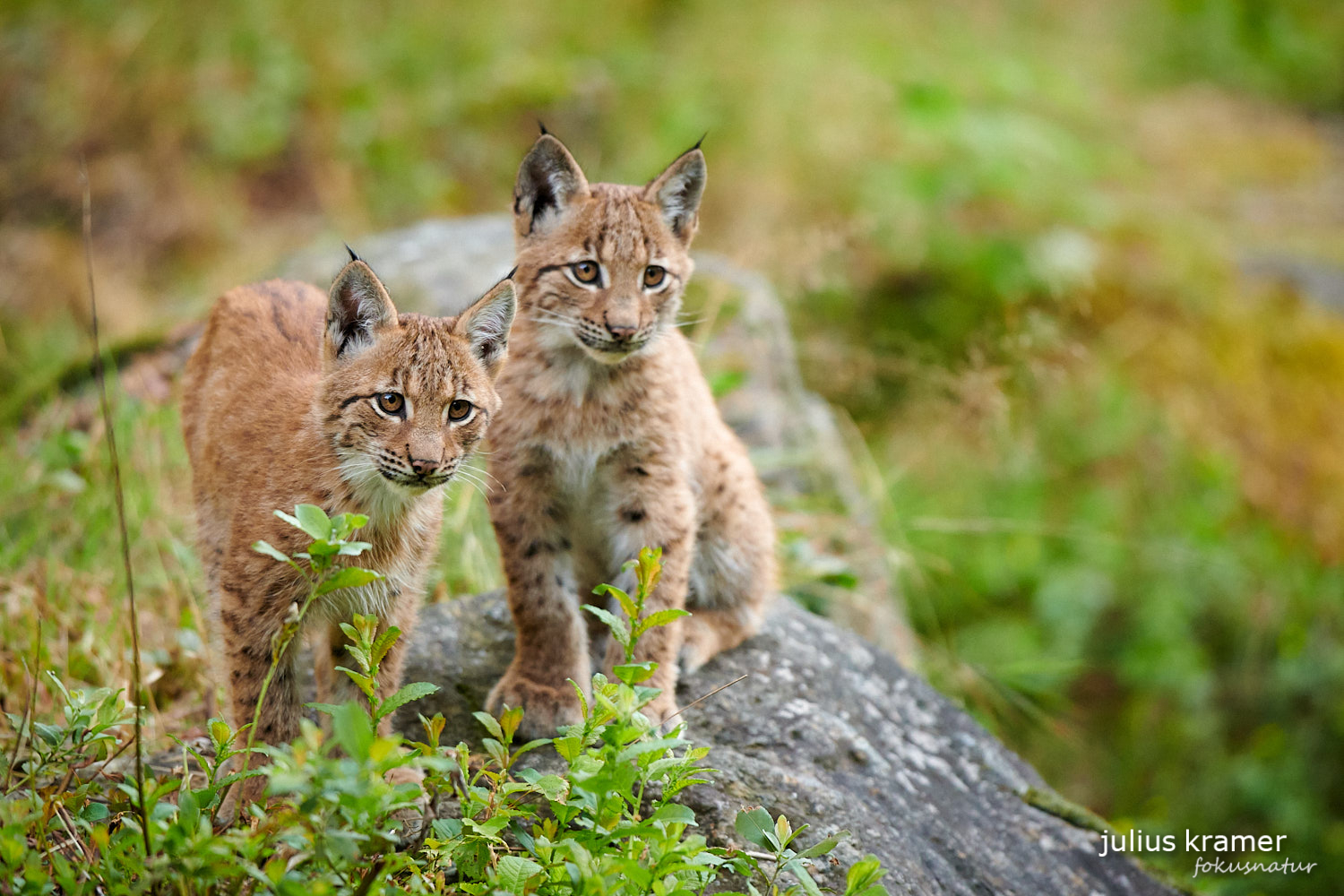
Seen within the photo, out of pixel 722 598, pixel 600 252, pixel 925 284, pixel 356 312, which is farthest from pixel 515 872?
pixel 925 284

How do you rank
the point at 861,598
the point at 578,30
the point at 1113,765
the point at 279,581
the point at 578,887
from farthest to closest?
the point at 578,30 → the point at 1113,765 → the point at 861,598 → the point at 279,581 → the point at 578,887

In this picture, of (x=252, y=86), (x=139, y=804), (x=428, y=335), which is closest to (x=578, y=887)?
(x=139, y=804)

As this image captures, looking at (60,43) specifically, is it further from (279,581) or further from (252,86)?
(279,581)

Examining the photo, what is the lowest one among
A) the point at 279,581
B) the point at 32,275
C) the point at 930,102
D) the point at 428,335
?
the point at 279,581

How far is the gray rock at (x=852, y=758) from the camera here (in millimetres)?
2982

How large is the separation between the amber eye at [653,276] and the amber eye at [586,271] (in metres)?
0.16

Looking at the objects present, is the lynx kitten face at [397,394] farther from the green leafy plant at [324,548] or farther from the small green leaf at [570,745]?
the small green leaf at [570,745]

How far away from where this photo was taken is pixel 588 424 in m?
3.61

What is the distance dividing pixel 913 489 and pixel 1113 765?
1.91 m

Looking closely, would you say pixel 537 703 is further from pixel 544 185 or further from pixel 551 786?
pixel 544 185

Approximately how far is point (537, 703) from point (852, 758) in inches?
37.2

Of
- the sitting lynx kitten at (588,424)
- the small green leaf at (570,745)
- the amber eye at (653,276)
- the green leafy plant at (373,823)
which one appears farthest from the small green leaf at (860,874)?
the amber eye at (653,276)

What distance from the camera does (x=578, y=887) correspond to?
2123 mm

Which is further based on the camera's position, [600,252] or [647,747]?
[600,252]
